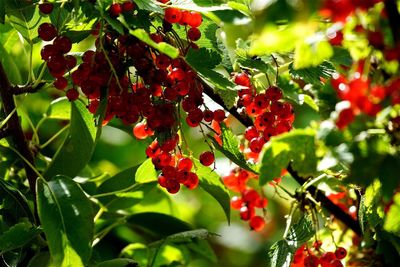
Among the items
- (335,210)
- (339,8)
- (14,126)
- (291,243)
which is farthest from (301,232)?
(339,8)

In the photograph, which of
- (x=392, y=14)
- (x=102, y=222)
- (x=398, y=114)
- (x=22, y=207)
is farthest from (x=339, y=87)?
(x=102, y=222)

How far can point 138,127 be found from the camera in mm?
1430

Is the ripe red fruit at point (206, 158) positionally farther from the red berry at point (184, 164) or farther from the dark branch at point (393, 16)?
the dark branch at point (393, 16)

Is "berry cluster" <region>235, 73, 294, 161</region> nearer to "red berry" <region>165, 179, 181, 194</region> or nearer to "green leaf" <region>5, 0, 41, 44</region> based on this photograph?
"red berry" <region>165, 179, 181, 194</region>

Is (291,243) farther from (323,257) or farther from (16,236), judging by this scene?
(16,236)

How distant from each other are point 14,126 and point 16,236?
282 millimetres

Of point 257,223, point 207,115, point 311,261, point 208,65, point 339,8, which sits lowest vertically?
point 257,223

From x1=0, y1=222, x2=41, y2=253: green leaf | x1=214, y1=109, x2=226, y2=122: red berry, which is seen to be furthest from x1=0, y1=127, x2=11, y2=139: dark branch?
x1=214, y1=109, x2=226, y2=122: red berry

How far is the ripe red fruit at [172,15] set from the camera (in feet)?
4.12

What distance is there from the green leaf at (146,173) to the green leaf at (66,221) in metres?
0.24

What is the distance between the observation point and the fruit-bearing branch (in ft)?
4.80

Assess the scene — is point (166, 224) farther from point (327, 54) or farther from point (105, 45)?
point (327, 54)

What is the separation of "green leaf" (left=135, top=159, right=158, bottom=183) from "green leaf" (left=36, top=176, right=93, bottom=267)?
240 millimetres

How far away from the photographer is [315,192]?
60.8 inches
